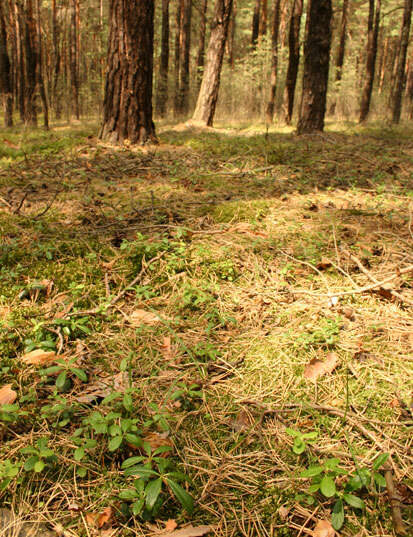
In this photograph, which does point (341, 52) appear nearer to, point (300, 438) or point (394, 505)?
point (300, 438)

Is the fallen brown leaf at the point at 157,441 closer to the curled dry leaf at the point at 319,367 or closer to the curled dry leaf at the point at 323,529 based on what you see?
the curled dry leaf at the point at 323,529

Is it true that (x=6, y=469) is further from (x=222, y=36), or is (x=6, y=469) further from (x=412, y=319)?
(x=222, y=36)

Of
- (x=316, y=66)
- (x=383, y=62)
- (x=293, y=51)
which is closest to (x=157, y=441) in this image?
(x=316, y=66)

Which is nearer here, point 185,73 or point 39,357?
point 39,357

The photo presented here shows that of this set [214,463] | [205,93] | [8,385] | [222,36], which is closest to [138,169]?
[8,385]

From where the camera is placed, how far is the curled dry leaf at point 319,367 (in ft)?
5.62

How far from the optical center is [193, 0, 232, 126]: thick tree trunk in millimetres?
8367

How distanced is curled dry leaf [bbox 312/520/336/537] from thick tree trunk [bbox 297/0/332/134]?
681 cm

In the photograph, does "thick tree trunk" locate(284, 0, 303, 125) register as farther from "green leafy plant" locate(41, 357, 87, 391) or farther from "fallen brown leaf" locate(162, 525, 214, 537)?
"fallen brown leaf" locate(162, 525, 214, 537)

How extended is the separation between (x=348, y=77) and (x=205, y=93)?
13.2 m

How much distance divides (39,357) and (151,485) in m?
Answer: 0.84

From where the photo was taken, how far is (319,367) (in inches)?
68.7

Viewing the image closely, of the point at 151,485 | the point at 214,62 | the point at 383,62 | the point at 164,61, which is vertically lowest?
the point at 151,485

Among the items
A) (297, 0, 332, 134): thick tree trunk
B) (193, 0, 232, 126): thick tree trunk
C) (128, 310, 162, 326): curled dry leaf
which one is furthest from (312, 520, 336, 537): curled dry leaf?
(193, 0, 232, 126): thick tree trunk
